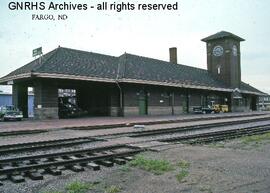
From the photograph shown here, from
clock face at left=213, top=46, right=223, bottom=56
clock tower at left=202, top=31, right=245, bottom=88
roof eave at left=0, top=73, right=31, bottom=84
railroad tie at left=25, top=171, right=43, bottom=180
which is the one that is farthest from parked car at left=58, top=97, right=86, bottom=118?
clock face at left=213, top=46, right=223, bottom=56

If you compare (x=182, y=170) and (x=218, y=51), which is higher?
(x=218, y=51)

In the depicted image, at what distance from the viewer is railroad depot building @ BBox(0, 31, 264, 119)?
29859mm

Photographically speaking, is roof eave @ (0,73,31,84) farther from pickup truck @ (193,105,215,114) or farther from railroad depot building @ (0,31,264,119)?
pickup truck @ (193,105,215,114)

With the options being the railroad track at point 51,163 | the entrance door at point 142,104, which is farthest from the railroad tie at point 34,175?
the entrance door at point 142,104

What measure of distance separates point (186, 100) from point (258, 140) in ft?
103

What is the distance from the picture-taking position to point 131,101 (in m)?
36.5

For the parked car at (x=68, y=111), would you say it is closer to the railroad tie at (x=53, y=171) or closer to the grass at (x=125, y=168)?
the grass at (x=125, y=168)

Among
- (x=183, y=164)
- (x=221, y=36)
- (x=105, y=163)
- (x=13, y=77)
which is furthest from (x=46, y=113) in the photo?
(x=221, y=36)

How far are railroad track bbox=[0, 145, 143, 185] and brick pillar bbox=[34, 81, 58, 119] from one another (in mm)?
20132

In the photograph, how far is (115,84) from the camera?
3506 centimetres

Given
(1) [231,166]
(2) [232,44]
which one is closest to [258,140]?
(1) [231,166]

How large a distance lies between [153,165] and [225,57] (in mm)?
50779

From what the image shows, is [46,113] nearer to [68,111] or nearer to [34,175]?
[68,111]

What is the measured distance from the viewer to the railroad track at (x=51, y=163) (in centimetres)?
714
